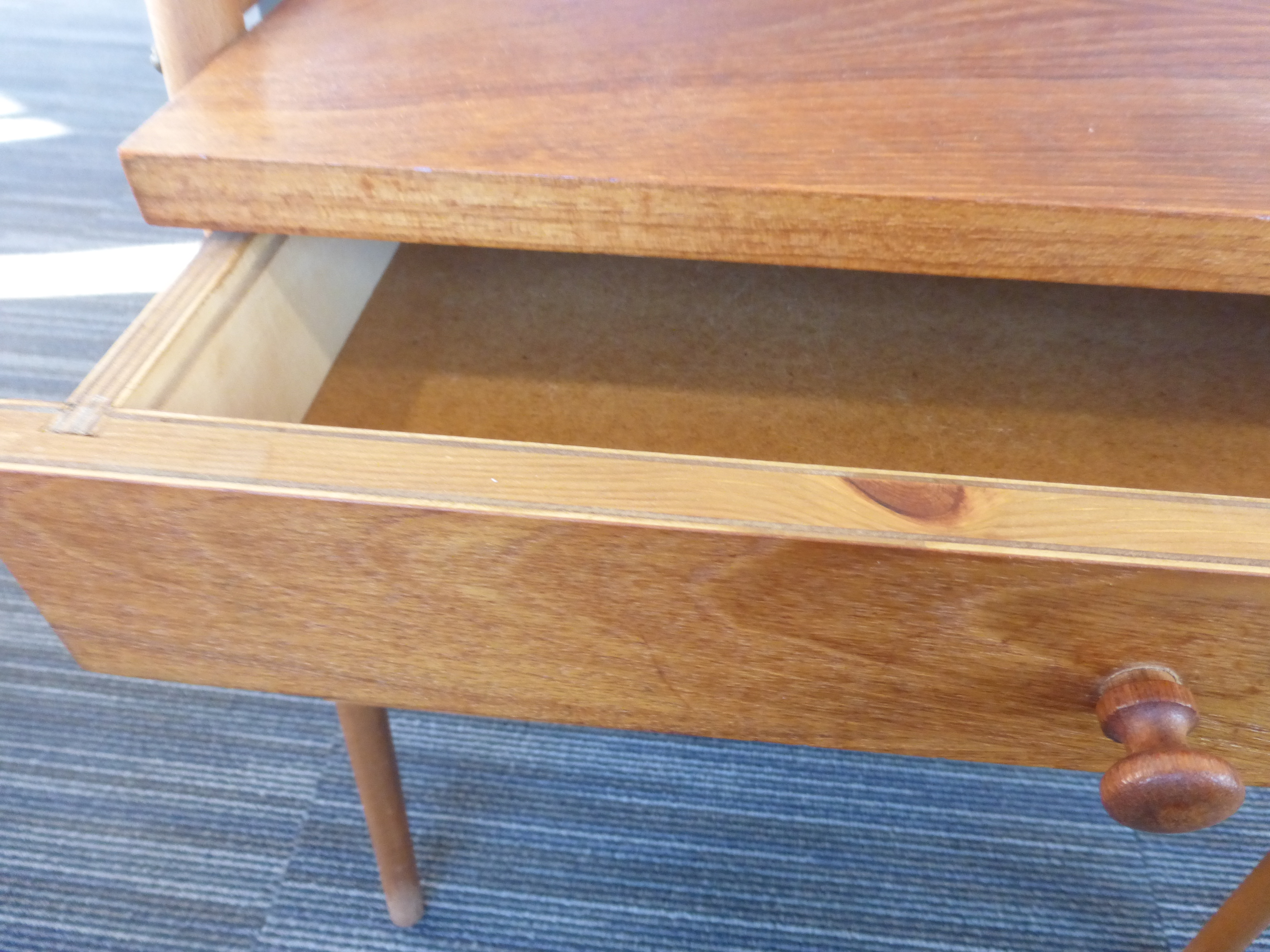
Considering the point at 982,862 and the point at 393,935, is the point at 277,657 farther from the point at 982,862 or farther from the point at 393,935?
the point at 982,862

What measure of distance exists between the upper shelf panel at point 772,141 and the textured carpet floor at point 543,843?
46 centimetres

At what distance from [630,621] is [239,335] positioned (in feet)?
0.75

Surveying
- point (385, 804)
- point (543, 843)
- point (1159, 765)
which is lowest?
point (543, 843)

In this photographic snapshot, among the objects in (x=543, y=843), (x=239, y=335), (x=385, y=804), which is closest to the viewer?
(x=239, y=335)

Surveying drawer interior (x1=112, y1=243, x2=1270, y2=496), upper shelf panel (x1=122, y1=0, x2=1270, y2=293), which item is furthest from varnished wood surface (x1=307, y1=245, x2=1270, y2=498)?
upper shelf panel (x1=122, y1=0, x2=1270, y2=293)

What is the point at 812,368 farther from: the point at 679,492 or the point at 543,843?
the point at 543,843

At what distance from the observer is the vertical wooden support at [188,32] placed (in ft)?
1.43

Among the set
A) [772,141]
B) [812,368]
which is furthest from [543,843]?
[772,141]

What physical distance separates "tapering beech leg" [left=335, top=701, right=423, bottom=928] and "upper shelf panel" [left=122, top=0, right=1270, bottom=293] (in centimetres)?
25

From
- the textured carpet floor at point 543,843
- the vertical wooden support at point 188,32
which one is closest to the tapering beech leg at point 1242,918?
the textured carpet floor at point 543,843

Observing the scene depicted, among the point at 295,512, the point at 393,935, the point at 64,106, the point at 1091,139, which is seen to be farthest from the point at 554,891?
the point at 64,106

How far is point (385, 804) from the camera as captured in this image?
55 centimetres

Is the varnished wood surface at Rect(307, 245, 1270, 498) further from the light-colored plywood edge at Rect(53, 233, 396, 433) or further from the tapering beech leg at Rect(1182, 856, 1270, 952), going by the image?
the tapering beech leg at Rect(1182, 856, 1270, 952)

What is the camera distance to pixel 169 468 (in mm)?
332
